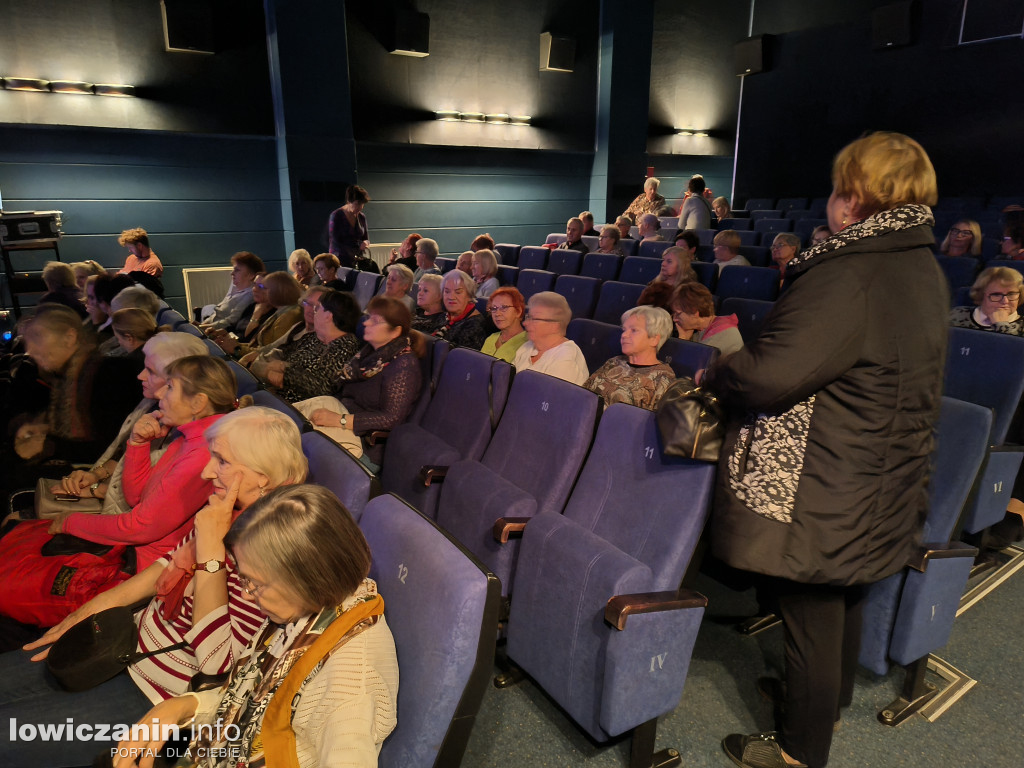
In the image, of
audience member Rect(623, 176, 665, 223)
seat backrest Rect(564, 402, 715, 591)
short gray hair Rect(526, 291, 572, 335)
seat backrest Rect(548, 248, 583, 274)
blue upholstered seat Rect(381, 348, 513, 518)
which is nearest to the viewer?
seat backrest Rect(564, 402, 715, 591)

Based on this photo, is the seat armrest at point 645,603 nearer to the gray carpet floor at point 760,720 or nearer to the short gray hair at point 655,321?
the gray carpet floor at point 760,720

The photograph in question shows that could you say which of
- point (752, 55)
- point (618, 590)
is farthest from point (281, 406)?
point (752, 55)

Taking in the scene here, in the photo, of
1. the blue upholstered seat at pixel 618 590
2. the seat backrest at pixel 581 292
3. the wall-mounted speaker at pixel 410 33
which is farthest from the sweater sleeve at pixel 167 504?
the wall-mounted speaker at pixel 410 33

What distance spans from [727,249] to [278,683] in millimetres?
5064

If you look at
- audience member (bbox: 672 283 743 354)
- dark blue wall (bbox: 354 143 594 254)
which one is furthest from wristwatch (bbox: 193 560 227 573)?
dark blue wall (bbox: 354 143 594 254)

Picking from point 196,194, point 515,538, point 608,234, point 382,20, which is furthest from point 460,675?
point 382,20

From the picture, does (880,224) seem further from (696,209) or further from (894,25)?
(894,25)

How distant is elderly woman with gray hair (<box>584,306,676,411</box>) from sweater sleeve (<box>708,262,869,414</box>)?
1071mm

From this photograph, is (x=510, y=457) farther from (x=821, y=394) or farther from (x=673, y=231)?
(x=673, y=231)

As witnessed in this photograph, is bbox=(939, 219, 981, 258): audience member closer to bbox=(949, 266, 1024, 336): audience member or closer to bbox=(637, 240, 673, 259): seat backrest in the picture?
bbox=(637, 240, 673, 259): seat backrest

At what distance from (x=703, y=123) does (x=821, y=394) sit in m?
13.6

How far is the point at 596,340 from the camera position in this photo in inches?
133

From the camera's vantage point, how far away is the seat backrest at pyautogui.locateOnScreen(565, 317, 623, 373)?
325cm

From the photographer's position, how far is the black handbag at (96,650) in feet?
4.64
